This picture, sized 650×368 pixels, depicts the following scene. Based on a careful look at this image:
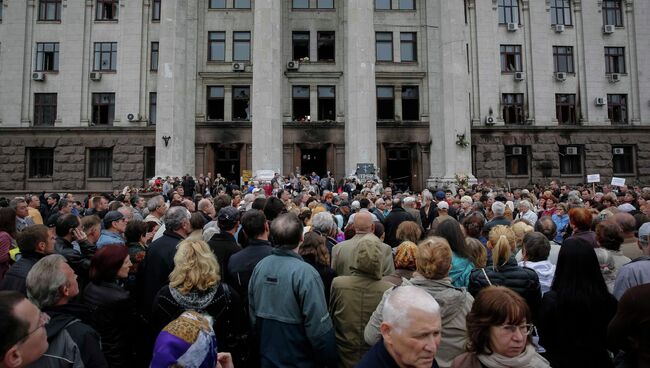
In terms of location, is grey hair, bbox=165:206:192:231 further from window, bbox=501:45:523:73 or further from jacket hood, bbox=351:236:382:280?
window, bbox=501:45:523:73

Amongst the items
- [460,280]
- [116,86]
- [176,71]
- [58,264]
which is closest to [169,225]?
[58,264]

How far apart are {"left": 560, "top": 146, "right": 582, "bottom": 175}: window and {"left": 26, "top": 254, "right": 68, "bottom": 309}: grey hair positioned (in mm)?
36398

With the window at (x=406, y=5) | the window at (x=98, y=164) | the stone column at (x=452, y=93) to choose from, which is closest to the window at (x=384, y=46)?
the window at (x=406, y=5)

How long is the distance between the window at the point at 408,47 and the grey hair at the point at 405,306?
33553 millimetres

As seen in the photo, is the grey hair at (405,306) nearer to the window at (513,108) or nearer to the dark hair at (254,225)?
the dark hair at (254,225)

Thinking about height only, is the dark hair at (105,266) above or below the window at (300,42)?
below

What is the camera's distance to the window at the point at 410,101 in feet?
113

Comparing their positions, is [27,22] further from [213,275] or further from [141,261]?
[213,275]

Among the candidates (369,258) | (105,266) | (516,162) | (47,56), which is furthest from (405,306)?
(47,56)

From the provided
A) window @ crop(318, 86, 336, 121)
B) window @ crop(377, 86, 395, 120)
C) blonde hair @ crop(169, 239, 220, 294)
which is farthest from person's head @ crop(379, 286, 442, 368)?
window @ crop(377, 86, 395, 120)

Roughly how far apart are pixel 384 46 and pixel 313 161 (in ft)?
33.7

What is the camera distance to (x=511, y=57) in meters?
34.5

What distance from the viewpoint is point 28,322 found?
261 centimetres

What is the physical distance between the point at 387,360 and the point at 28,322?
2097 mm
